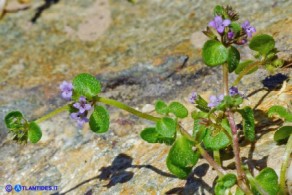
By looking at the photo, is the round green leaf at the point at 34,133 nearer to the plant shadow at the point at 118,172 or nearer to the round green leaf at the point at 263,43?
the plant shadow at the point at 118,172

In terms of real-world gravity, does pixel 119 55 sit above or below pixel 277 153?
below

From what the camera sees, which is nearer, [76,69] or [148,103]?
Result: [148,103]

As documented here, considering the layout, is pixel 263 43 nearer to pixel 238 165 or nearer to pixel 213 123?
pixel 213 123

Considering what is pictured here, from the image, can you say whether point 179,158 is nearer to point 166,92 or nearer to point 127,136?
point 127,136

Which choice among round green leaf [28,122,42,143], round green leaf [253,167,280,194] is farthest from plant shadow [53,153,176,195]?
round green leaf [253,167,280,194]

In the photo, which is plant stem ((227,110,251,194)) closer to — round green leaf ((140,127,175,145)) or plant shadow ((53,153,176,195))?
round green leaf ((140,127,175,145))

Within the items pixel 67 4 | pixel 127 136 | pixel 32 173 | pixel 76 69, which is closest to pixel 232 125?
pixel 127 136

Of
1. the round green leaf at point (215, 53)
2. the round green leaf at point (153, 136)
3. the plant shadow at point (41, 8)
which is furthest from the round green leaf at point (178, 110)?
the plant shadow at point (41, 8)
